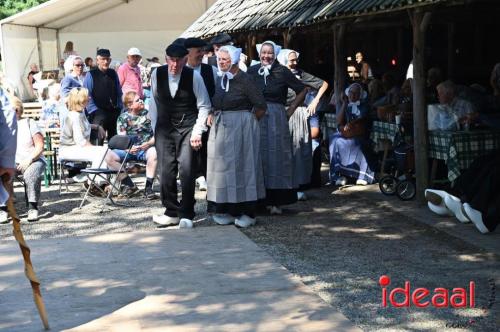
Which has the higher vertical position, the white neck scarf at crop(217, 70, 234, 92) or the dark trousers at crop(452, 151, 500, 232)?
the white neck scarf at crop(217, 70, 234, 92)

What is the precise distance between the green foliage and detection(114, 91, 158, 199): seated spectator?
2741cm

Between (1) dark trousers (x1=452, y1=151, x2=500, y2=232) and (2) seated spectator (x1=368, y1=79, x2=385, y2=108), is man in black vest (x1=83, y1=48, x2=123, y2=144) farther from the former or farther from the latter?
(1) dark trousers (x1=452, y1=151, x2=500, y2=232)

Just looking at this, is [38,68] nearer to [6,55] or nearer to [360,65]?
[6,55]

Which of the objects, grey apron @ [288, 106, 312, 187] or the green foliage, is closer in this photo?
grey apron @ [288, 106, 312, 187]

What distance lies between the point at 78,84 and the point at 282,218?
538cm

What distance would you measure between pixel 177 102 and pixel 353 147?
3.64m

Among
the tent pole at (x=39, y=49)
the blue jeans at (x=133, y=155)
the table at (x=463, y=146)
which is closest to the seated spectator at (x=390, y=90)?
the table at (x=463, y=146)

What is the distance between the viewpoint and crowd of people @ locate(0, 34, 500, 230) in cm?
862

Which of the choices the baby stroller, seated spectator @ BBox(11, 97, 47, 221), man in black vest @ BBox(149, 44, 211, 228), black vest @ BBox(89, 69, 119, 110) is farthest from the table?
black vest @ BBox(89, 69, 119, 110)

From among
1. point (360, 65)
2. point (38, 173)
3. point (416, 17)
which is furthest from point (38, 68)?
point (416, 17)

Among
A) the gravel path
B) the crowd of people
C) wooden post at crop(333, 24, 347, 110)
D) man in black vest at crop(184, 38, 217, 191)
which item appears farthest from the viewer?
wooden post at crop(333, 24, 347, 110)

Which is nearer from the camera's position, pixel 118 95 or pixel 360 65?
pixel 118 95

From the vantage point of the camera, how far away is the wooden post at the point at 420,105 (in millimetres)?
9414

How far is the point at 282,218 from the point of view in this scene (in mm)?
9367
